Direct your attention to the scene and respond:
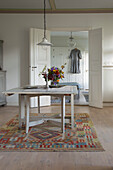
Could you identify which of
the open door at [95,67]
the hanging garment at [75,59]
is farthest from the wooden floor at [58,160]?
the hanging garment at [75,59]

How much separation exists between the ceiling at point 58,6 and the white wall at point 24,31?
0.17 m

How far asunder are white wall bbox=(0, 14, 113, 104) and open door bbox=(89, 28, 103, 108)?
1.23 ft

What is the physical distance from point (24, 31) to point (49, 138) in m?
3.88

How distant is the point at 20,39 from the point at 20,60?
622 mm

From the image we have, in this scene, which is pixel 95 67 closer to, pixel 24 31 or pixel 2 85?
pixel 24 31

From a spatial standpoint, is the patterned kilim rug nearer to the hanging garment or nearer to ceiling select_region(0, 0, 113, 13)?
ceiling select_region(0, 0, 113, 13)

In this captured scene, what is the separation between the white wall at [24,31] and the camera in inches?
231

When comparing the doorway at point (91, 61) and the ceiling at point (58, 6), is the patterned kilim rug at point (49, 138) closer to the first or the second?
the doorway at point (91, 61)

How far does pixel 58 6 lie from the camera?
548cm

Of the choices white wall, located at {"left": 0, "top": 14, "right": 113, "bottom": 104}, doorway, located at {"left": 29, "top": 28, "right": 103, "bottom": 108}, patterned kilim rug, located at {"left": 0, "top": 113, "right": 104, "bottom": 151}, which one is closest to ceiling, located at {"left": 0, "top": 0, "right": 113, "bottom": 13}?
white wall, located at {"left": 0, "top": 14, "right": 113, "bottom": 104}

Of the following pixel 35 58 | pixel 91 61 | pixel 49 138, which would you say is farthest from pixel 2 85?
pixel 49 138

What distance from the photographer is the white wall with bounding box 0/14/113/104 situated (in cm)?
586

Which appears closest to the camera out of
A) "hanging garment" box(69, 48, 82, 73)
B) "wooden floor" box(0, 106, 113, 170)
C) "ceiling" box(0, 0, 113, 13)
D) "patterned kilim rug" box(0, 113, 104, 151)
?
"wooden floor" box(0, 106, 113, 170)

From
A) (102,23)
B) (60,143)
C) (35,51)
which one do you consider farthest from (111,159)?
(102,23)
